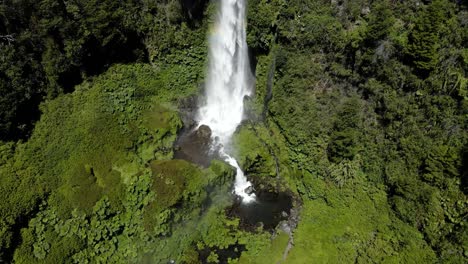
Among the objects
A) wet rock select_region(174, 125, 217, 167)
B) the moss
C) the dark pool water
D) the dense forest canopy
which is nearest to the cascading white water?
wet rock select_region(174, 125, 217, 167)

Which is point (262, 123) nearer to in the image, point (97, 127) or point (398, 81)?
point (398, 81)

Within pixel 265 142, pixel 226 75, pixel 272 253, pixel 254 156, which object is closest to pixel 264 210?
pixel 272 253

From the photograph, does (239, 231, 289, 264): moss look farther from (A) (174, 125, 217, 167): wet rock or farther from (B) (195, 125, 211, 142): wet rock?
(B) (195, 125, 211, 142): wet rock

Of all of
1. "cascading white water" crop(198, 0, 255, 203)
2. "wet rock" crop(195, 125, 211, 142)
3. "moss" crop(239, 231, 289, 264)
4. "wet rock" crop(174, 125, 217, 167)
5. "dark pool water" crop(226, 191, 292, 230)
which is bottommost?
"moss" crop(239, 231, 289, 264)

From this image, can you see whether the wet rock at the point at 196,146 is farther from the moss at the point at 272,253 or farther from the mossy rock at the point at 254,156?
the moss at the point at 272,253

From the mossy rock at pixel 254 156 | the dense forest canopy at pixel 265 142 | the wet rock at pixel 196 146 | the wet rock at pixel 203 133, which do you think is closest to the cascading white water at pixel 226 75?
the wet rock at pixel 203 133

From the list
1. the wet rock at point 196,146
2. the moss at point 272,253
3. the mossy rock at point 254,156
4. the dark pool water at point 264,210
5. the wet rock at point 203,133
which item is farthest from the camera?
the wet rock at point 203,133
